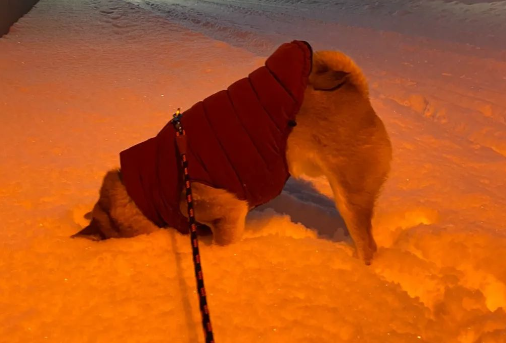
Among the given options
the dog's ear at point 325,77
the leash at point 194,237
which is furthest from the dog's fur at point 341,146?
the leash at point 194,237

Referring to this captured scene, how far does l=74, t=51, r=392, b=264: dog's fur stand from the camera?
152 centimetres

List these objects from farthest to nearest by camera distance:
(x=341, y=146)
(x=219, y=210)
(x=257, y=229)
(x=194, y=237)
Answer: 1. (x=257, y=229)
2. (x=219, y=210)
3. (x=341, y=146)
4. (x=194, y=237)

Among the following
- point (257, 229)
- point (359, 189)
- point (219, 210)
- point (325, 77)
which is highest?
point (325, 77)

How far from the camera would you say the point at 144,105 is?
10.1 ft

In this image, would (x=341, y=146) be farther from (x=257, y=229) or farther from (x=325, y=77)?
(x=257, y=229)

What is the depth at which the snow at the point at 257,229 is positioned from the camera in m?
1.33

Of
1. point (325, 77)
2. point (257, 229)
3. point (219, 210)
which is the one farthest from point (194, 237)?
point (325, 77)

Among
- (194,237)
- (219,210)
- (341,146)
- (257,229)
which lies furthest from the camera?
(257,229)

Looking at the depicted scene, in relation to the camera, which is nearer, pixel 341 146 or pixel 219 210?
pixel 341 146

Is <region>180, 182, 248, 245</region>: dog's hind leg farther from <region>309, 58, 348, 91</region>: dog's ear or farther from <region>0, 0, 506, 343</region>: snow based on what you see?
<region>309, 58, 348, 91</region>: dog's ear

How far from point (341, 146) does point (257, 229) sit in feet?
1.69

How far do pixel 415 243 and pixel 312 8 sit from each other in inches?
225

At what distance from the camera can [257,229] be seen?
5.93 ft

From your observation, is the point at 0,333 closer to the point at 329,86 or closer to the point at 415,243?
the point at 329,86
